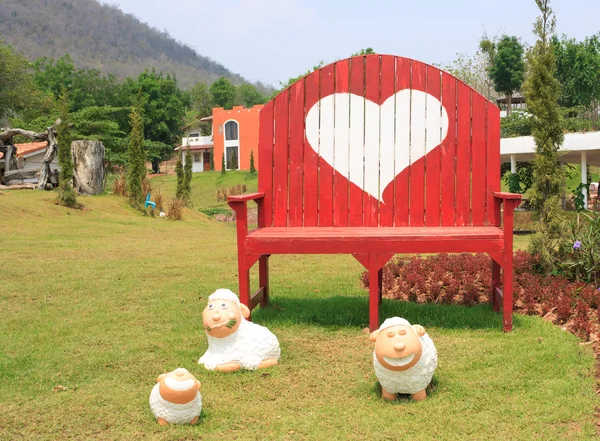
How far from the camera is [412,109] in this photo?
19.1 ft

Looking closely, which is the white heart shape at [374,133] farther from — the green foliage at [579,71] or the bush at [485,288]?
the green foliage at [579,71]

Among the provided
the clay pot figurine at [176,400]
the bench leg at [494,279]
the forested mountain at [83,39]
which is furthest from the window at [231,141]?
the forested mountain at [83,39]

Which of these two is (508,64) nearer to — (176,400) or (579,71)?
(579,71)

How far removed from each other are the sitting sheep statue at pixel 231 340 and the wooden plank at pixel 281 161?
5.74ft

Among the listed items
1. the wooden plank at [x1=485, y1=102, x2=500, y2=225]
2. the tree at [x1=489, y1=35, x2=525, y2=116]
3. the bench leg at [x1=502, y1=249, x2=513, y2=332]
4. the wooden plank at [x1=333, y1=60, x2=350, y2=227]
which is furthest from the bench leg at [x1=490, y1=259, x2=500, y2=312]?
the tree at [x1=489, y1=35, x2=525, y2=116]

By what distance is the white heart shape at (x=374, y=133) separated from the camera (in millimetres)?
5812

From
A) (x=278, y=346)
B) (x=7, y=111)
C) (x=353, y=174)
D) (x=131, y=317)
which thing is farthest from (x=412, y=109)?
(x=7, y=111)

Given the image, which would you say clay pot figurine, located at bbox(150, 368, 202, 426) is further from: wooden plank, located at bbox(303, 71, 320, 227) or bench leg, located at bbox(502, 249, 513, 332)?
wooden plank, located at bbox(303, 71, 320, 227)

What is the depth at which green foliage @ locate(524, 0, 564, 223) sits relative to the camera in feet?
20.2

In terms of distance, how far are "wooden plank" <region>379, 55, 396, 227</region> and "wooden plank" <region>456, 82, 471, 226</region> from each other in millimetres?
586

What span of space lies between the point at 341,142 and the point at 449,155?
3.23 feet

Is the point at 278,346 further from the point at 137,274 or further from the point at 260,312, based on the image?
the point at 137,274

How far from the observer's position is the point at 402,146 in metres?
5.87

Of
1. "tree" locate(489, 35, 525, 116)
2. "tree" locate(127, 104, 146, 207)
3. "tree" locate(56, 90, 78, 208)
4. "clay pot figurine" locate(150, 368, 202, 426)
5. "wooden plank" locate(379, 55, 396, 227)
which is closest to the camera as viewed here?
"clay pot figurine" locate(150, 368, 202, 426)
